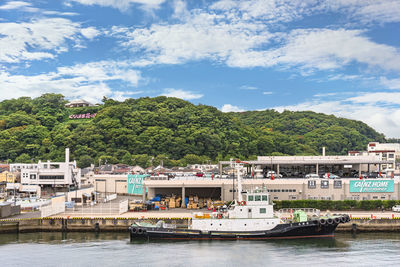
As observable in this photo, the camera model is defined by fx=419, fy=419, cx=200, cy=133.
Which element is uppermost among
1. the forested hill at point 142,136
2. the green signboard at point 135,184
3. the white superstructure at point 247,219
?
the forested hill at point 142,136

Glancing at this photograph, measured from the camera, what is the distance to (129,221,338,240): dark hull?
30.7 m

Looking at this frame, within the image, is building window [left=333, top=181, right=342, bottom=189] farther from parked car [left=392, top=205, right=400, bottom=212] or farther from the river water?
the river water

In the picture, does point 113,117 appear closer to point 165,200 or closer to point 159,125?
point 159,125

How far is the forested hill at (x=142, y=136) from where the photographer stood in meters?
94.1

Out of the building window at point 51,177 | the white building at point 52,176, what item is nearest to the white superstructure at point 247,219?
the white building at point 52,176

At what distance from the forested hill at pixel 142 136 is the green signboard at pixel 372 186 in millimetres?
50744

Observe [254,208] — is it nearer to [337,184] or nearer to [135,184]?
[337,184]

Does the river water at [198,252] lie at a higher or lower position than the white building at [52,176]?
lower

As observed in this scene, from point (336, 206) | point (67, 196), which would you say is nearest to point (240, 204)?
point (336, 206)

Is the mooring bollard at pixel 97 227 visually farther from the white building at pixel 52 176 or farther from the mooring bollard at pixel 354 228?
the white building at pixel 52 176

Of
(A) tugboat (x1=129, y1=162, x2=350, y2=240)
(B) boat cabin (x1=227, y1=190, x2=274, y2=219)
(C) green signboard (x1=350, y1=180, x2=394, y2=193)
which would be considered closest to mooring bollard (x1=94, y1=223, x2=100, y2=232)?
(A) tugboat (x1=129, y1=162, x2=350, y2=240)

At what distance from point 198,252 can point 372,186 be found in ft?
66.7

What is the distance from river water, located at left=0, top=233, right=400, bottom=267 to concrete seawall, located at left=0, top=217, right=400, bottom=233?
49.2 inches

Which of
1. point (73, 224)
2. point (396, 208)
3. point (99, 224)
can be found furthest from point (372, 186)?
point (73, 224)
